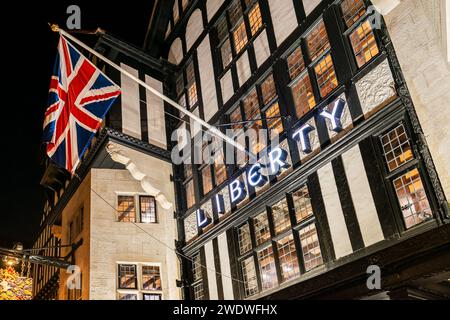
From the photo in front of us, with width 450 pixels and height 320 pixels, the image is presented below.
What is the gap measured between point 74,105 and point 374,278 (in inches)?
401

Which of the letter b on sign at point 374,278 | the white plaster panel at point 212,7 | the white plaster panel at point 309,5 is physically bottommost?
the letter b on sign at point 374,278

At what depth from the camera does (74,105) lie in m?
14.3

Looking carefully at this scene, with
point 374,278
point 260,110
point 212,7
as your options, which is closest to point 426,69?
point 374,278

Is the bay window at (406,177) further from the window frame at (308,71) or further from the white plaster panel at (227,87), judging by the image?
the white plaster panel at (227,87)

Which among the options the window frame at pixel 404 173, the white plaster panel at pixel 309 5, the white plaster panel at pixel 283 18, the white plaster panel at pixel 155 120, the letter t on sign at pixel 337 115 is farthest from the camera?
the white plaster panel at pixel 155 120

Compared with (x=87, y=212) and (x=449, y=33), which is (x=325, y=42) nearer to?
(x=449, y=33)

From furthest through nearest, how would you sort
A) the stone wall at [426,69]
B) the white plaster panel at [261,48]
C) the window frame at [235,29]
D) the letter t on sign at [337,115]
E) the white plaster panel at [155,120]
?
the white plaster panel at [155,120], the window frame at [235,29], the white plaster panel at [261,48], the letter t on sign at [337,115], the stone wall at [426,69]

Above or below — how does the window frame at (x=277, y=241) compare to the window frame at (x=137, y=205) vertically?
below

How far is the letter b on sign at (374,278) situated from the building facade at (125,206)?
838cm

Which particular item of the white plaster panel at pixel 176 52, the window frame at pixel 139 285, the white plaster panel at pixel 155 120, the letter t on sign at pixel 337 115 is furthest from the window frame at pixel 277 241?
the white plaster panel at pixel 176 52

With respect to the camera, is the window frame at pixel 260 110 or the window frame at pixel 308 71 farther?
the window frame at pixel 260 110

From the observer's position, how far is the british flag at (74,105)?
13.9m
